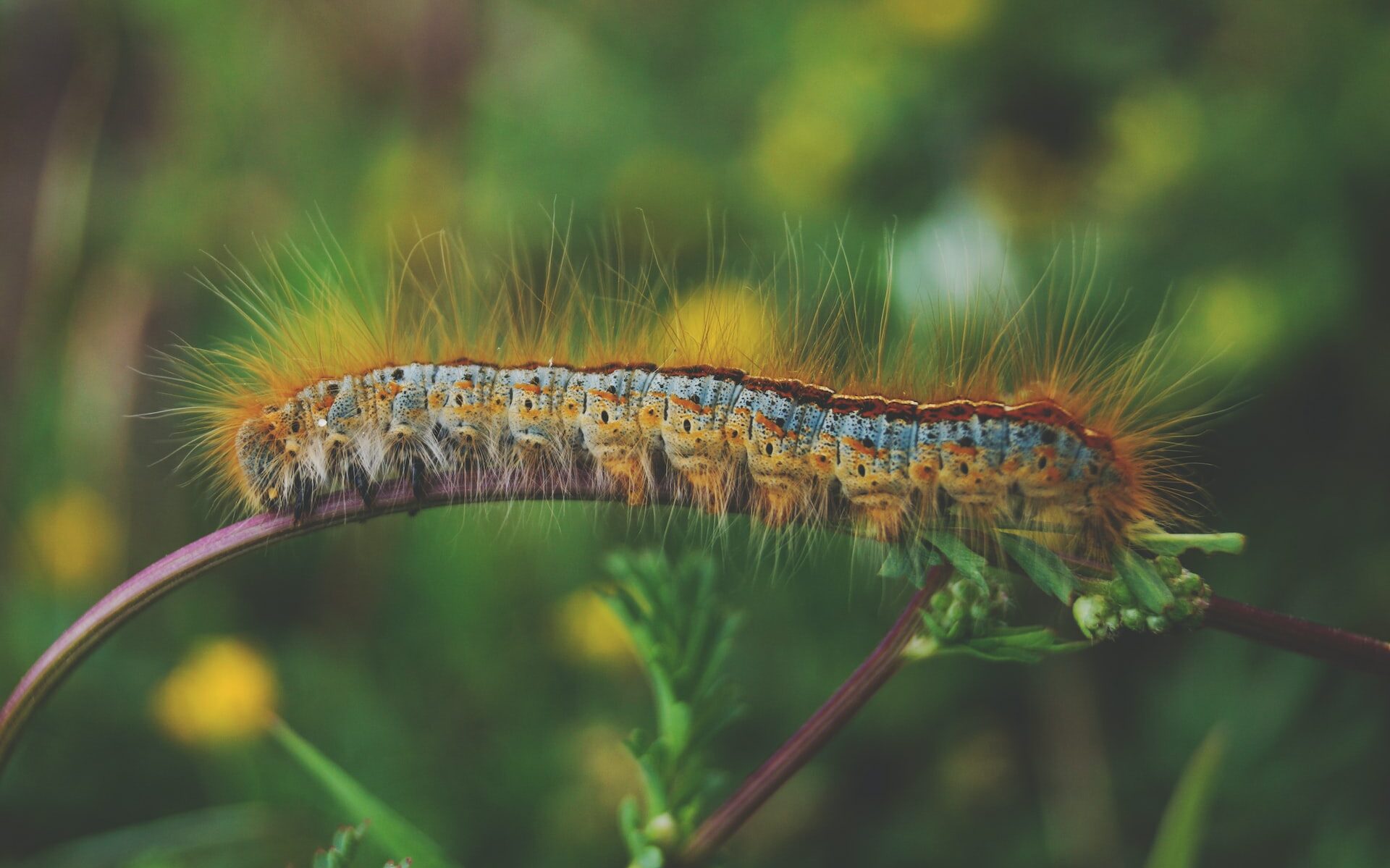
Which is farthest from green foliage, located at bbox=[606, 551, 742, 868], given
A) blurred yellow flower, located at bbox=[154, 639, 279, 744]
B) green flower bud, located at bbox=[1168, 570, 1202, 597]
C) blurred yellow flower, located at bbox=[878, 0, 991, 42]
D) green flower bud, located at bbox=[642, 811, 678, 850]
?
blurred yellow flower, located at bbox=[878, 0, 991, 42]

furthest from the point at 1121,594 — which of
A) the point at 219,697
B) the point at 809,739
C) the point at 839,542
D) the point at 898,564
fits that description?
the point at 219,697

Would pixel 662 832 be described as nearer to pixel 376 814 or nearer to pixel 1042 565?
pixel 376 814

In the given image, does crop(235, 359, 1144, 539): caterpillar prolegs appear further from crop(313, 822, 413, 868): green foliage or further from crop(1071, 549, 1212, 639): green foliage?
crop(313, 822, 413, 868): green foliage

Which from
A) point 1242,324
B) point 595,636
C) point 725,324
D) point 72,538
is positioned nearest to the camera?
point 725,324

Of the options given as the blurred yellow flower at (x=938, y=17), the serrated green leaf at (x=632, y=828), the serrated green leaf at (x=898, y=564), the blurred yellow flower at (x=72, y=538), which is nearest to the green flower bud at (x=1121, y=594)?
the serrated green leaf at (x=898, y=564)

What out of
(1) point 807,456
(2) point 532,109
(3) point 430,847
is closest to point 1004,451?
(1) point 807,456

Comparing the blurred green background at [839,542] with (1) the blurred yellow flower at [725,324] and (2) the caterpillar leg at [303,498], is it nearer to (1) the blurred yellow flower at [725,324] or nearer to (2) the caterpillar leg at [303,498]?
(1) the blurred yellow flower at [725,324]
